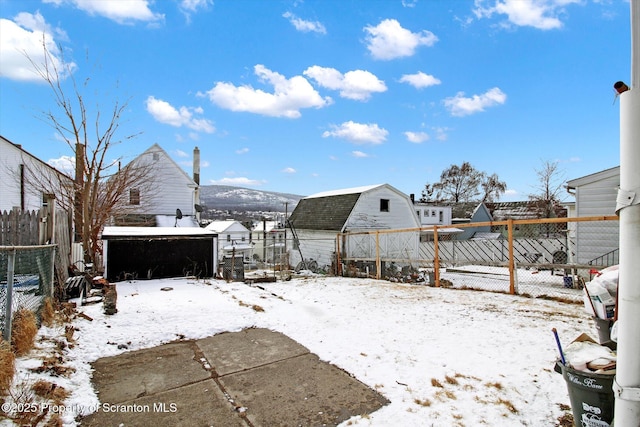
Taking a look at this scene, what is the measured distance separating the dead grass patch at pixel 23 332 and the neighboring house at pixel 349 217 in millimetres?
13838

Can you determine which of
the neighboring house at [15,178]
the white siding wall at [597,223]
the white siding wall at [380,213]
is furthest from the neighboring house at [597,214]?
the neighboring house at [15,178]

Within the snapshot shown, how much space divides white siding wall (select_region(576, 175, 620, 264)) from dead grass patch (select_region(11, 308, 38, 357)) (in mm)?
14127

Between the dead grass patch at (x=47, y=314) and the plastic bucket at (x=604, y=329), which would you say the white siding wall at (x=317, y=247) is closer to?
the dead grass patch at (x=47, y=314)

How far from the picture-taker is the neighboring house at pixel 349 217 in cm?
1814

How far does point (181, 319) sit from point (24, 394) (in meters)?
2.63

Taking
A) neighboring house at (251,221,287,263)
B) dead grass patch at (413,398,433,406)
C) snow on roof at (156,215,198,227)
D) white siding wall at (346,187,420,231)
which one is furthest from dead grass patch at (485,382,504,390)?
snow on roof at (156,215,198,227)

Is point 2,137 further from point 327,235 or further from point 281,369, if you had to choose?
point 281,369

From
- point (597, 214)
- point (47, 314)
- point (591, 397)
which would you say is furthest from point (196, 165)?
point (591, 397)

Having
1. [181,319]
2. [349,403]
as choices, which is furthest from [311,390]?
[181,319]

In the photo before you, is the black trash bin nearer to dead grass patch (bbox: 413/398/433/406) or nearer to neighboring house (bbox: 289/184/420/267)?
dead grass patch (bbox: 413/398/433/406)

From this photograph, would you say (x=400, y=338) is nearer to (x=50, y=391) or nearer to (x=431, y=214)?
(x=50, y=391)

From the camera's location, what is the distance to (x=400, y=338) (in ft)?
14.4

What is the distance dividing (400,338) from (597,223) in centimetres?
1037

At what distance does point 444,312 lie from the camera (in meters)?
5.70
